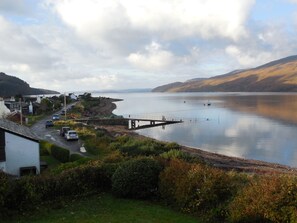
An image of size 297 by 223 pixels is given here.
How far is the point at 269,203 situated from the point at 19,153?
21113 millimetres

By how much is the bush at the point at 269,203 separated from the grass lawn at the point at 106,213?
6.03 ft

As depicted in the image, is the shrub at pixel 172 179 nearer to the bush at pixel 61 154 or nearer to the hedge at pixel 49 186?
the hedge at pixel 49 186

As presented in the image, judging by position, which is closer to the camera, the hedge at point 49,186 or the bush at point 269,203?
the bush at point 269,203

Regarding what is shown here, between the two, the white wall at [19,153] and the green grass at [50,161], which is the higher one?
the white wall at [19,153]

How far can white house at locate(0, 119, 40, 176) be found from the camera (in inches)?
1032

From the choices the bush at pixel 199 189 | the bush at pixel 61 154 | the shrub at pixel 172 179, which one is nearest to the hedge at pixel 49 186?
the shrub at pixel 172 179

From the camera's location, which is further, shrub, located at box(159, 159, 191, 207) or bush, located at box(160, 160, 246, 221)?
shrub, located at box(159, 159, 191, 207)

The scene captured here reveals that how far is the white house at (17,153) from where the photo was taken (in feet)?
86.0

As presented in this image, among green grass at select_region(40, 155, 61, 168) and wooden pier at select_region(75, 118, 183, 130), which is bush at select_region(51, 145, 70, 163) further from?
wooden pier at select_region(75, 118, 183, 130)

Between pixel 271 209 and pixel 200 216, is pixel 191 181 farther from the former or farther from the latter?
pixel 271 209

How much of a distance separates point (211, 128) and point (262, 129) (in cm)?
1184

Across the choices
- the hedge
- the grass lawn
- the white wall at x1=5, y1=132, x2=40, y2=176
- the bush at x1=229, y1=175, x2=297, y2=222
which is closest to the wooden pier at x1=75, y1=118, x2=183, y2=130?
the white wall at x1=5, y1=132, x2=40, y2=176

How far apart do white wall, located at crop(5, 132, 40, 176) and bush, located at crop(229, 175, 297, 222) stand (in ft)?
64.2

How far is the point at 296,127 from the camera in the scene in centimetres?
7988
